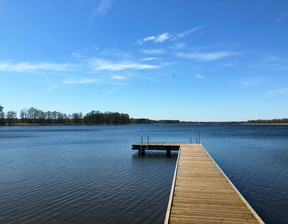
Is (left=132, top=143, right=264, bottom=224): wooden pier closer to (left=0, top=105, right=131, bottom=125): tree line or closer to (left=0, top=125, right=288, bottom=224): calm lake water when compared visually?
(left=0, top=125, right=288, bottom=224): calm lake water

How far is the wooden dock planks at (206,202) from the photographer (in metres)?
6.53

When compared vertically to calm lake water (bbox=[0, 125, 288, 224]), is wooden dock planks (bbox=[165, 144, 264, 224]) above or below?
above

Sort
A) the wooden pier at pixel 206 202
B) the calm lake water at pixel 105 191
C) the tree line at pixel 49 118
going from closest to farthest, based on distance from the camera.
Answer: the wooden pier at pixel 206 202
the calm lake water at pixel 105 191
the tree line at pixel 49 118

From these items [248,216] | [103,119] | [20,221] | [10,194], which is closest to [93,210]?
[20,221]

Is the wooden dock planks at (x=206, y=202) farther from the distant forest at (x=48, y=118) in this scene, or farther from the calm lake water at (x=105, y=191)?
the distant forest at (x=48, y=118)

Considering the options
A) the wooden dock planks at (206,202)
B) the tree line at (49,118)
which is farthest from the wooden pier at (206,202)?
the tree line at (49,118)

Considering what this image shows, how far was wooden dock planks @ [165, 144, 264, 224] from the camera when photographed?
21.4 feet

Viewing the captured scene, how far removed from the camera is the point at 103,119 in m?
198

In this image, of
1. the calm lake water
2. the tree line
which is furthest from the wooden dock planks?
the tree line

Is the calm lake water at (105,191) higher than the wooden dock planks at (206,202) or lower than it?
lower

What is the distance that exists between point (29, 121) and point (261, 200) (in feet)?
593

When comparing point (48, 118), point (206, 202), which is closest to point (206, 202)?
point (206, 202)

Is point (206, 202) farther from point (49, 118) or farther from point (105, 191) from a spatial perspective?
point (49, 118)

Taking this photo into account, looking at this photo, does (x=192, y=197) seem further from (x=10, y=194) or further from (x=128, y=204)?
(x=10, y=194)
